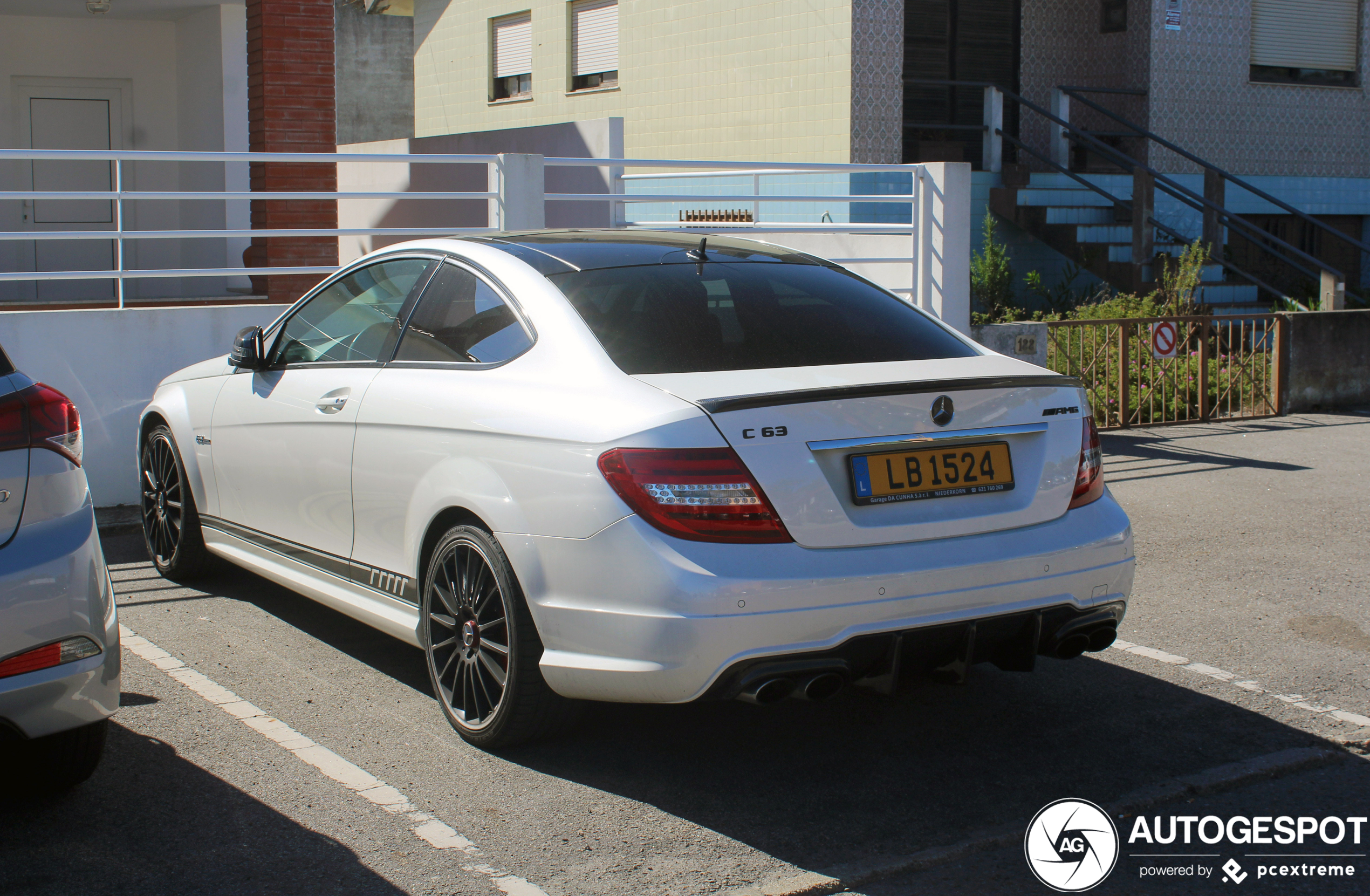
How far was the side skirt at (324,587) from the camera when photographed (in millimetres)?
4672

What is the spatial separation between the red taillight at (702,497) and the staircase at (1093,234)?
13.5 meters

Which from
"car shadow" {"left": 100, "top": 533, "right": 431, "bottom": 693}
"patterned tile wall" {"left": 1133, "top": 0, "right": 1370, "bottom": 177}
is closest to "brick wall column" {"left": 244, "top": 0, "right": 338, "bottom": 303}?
"car shadow" {"left": 100, "top": 533, "right": 431, "bottom": 693}

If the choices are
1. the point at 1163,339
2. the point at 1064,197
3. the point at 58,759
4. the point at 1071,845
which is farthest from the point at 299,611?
the point at 1064,197

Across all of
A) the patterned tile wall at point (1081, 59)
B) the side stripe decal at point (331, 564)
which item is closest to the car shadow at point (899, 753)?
the side stripe decal at point (331, 564)

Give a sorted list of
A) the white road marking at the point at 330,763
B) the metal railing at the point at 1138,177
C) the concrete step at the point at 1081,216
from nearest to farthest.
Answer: the white road marking at the point at 330,763 < the metal railing at the point at 1138,177 < the concrete step at the point at 1081,216

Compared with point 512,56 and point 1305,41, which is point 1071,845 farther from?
point 512,56

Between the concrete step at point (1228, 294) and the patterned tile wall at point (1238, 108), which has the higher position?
the patterned tile wall at point (1238, 108)

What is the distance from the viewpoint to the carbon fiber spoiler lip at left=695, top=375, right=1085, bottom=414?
375 cm

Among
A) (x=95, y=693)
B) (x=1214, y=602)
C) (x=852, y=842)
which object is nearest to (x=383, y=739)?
(x=95, y=693)

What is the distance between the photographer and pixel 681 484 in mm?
3664

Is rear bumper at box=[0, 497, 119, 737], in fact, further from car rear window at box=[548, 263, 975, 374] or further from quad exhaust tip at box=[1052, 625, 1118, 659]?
quad exhaust tip at box=[1052, 625, 1118, 659]

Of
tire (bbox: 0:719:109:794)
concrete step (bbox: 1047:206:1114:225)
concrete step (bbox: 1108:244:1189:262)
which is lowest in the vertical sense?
tire (bbox: 0:719:109:794)

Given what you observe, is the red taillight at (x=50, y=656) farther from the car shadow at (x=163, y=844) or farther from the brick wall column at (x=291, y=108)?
the brick wall column at (x=291, y=108)

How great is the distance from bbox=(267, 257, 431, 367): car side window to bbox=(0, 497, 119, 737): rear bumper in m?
1.48
